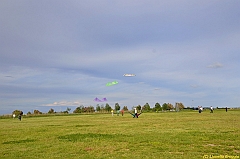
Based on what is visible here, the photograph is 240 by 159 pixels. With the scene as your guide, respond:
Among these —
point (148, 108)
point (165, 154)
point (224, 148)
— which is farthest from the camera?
point (148, 108)

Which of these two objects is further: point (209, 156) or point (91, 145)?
point (91, 145)

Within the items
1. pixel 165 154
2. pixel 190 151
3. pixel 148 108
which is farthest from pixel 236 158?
pixel 148 108

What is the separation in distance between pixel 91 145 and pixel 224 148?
8.03 m

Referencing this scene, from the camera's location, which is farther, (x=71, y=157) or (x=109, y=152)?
(x=109, y=152)

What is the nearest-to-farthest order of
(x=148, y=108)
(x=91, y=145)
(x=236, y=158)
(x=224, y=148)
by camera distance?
(x=236, y=158)
(x=224, y=148)
(x=91, y=145)
(x=148, y=108)

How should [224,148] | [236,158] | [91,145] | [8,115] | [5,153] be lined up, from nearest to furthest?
[236,158] < [224,148] < [5,153] < [91,145] < [8,115]

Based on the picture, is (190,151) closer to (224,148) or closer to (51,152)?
(224,148)

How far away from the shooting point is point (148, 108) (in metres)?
141

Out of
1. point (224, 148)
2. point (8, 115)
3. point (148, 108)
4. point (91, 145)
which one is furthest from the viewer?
point (148, 108)

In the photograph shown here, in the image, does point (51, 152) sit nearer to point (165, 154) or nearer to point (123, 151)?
point (123, 151)

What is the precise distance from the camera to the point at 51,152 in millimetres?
13883

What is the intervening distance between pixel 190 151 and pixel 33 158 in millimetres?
8188

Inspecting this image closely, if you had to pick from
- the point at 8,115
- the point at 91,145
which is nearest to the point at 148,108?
the point at 8,115

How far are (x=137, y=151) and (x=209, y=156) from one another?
3.73 m
